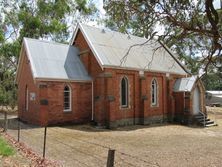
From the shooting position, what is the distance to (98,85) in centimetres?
2564

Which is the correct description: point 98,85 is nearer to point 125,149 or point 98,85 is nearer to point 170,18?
point 125,149

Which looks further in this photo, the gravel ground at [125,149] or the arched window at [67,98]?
the arched window at [67,98]

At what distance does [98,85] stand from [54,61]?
4143 mm

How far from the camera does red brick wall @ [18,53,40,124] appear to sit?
24.5 metres

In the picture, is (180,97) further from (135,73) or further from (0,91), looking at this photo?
(0,91)

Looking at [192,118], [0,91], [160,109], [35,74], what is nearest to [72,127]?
[35,74]

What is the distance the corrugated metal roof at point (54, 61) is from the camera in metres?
24.0

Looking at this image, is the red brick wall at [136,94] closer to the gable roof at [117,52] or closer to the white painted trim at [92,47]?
the gable roof at [117,52]

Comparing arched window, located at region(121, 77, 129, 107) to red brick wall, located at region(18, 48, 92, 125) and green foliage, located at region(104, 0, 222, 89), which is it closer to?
red brick wall, located at region(18, 48, 92, 125)

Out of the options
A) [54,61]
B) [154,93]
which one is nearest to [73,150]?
[54,61]

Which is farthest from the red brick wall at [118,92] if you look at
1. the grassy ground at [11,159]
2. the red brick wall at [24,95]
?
the grassy ground at [11,159]

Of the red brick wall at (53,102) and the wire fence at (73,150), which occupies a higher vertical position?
the red brick wall at (53,102)

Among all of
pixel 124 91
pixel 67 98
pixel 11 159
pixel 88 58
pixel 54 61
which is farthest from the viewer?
pixel 88 58

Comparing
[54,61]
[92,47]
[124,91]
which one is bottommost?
[124,91]
